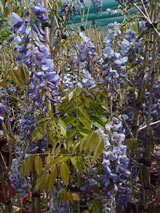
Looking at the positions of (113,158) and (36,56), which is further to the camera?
(113,158)

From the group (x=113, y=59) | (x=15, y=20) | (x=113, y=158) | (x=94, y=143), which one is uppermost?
(x=15, y=20)

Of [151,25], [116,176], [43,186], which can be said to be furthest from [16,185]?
[151,25]

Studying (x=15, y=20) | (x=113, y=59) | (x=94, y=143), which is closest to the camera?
(x=15, y=20)

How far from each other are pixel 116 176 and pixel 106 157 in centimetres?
13

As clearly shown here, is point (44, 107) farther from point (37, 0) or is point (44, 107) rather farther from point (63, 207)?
point (63, 207)

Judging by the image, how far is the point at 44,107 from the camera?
1180 millimetres

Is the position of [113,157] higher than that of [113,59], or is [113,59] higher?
[113,59]

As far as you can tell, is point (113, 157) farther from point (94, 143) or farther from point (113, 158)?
point (94, 143)

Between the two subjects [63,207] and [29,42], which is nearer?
[29,42]

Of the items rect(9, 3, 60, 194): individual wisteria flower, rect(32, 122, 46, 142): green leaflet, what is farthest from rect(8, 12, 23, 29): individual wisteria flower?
rect(32, 122, 46, 142): green leaflet

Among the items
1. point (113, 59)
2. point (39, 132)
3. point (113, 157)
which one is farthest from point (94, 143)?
point (113, 59)

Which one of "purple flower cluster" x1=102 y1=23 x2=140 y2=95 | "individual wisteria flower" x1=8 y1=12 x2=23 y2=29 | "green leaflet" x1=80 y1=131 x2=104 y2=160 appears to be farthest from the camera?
"purple flower cluster" x1=102 y1=23 x2=140 y2=95

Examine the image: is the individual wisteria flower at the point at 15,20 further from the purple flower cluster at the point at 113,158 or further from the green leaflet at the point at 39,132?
the purple flower cluster at the point at 113,158

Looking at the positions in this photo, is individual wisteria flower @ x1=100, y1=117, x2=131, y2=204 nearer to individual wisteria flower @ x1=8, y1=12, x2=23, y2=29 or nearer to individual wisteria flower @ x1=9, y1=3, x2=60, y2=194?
individual wisteria flower @ x1=9, y1=3, x2=60, y2=194
